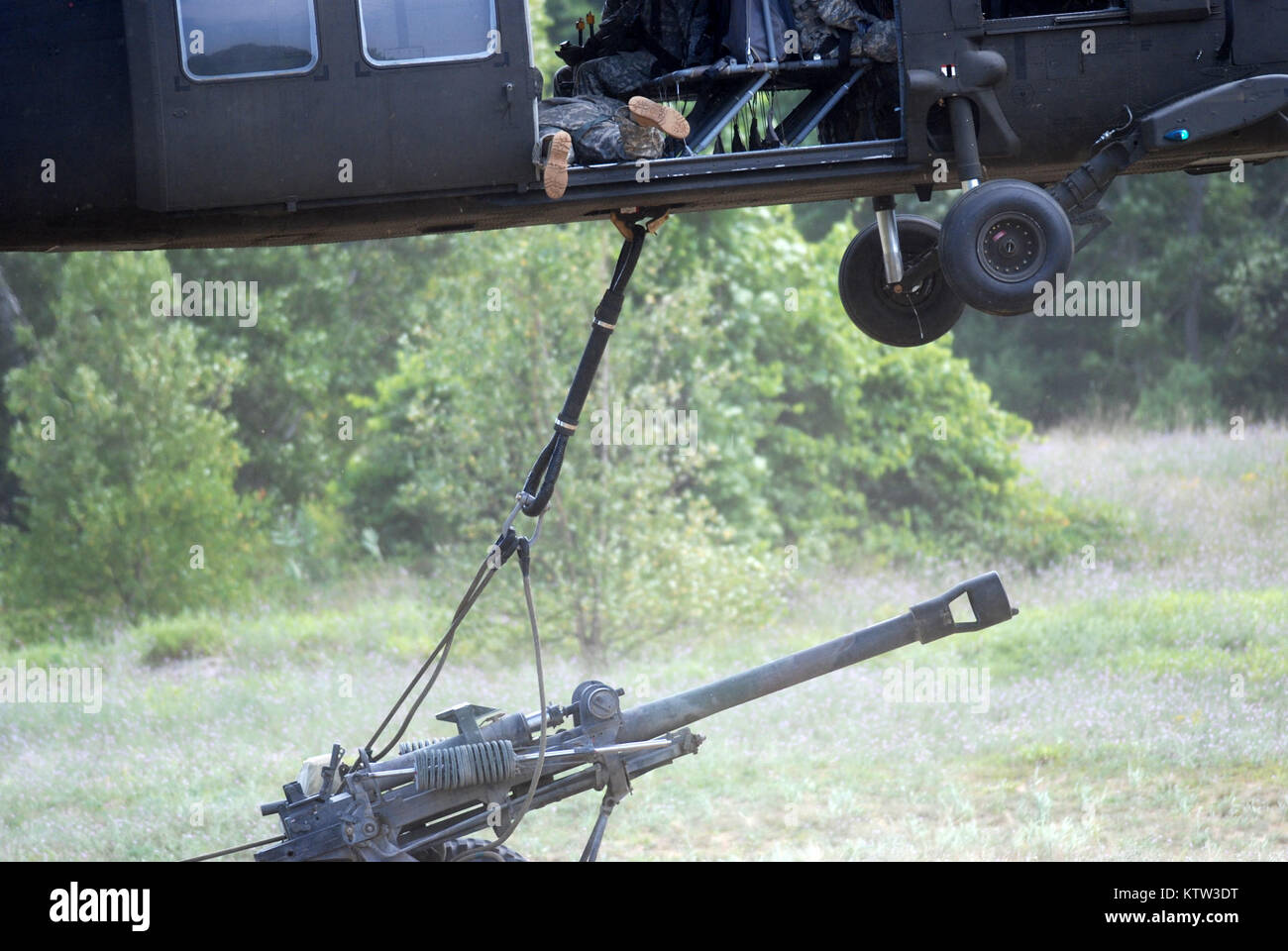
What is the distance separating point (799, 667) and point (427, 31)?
2763 mm

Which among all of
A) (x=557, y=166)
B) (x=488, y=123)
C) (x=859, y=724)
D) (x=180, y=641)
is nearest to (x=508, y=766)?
(x=557, y=166)

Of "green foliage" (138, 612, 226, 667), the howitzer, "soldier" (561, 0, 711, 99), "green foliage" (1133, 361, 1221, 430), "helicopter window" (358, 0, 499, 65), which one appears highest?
"soldier" (561, 0, 711, 99)

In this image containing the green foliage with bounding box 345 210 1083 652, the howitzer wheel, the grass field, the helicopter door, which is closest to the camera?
the helicopter door

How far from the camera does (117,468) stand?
15.3 meters

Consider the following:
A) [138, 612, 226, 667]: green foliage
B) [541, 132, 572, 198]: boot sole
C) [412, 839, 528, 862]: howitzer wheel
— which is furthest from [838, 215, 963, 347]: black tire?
[138, 612, 226, 667]: green foliage

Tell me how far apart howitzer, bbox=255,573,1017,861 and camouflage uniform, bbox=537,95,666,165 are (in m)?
2.02

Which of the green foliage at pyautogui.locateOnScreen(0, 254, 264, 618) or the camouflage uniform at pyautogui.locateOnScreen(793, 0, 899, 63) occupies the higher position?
the camouflage uniform at pyautogui.locateOnScreen(793, 0, 899, 63)

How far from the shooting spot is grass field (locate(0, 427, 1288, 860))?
27.7 feet

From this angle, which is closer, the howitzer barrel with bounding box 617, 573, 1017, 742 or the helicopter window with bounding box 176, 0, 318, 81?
the helicopter window with bounding box 176, 0, 318, 81

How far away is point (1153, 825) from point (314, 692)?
6.83 m

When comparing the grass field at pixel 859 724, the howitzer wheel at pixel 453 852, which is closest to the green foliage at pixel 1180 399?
the grass field at pixel 859 724

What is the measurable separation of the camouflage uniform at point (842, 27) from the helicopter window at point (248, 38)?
202 cm

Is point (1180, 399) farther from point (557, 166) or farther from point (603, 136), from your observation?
point (557, 166)

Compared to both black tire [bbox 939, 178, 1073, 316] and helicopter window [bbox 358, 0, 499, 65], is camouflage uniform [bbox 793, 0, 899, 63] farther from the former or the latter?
helicopter window [bbox 358, 0, 499, 65]
